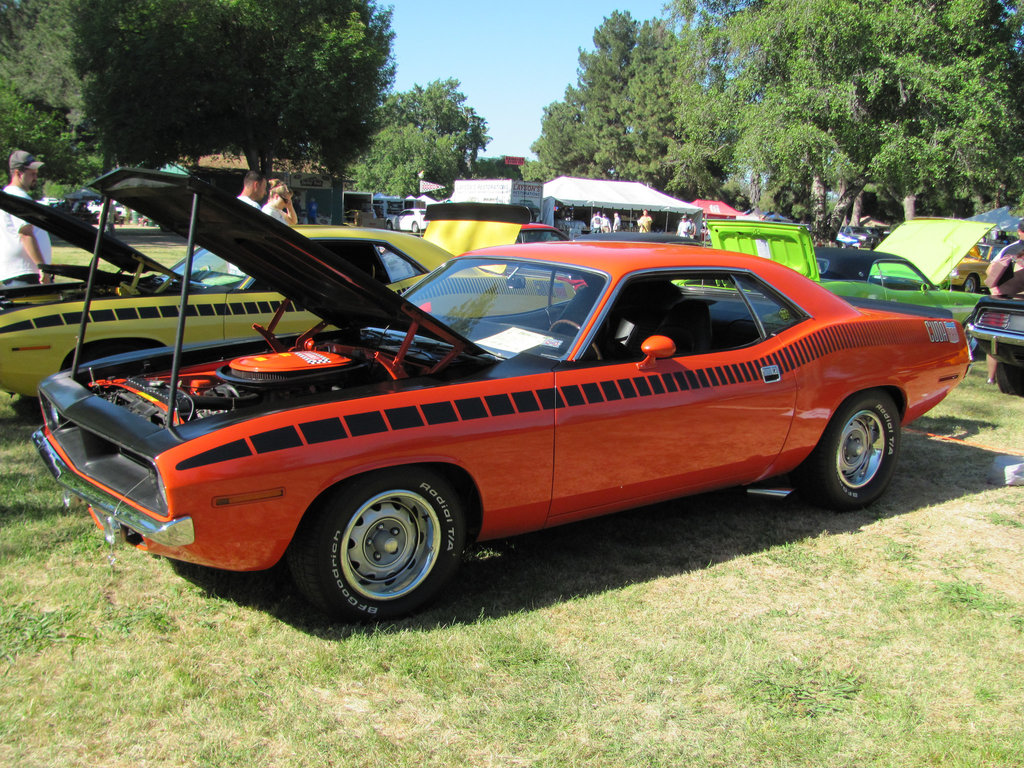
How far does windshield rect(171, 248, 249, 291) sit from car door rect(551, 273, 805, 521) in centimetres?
355

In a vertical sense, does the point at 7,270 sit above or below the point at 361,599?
above

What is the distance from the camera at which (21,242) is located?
20.0 ft

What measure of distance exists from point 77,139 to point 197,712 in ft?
161

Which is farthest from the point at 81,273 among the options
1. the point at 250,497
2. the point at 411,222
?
the point at 411,222

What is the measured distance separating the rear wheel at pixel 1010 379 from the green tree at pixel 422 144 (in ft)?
188

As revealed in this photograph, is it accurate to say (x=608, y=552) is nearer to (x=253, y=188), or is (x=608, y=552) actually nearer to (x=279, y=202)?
(x=279, y=202)

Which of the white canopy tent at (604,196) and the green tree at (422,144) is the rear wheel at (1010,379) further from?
the green tree at (422,144)

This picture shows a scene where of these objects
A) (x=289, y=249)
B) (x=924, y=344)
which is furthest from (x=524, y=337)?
(x=924, y=344)

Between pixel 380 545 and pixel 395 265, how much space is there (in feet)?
13.3

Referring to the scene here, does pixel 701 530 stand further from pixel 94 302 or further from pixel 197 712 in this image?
pixel 94 302

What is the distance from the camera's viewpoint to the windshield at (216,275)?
621cm

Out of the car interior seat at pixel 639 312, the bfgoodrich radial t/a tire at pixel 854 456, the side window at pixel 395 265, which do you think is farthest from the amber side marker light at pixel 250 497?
the side window at pixel 395 265

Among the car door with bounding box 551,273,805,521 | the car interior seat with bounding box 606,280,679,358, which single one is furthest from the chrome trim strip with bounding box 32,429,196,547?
the car interior seat with bounding box 606,280,679,358

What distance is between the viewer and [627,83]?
7938cm
